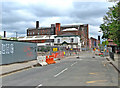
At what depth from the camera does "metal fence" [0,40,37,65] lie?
818 inches

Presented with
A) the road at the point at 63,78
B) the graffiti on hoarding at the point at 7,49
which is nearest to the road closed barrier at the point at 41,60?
the graffiti on hoarding at the point at 7,49

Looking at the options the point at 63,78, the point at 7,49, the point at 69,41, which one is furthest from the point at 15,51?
the point at 69,41

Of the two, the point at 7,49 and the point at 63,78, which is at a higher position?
the point at 7,49

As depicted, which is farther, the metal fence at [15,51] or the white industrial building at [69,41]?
the white industrial building at [69,41]

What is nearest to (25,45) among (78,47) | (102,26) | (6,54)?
(6,54)

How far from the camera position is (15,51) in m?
23.4

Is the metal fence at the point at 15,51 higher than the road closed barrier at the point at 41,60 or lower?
higher

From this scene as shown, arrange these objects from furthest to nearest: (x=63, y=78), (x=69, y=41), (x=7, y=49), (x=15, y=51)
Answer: (x=69, y=41), (x=15, y=51), (x=7, y=49), (x=63, y=78)

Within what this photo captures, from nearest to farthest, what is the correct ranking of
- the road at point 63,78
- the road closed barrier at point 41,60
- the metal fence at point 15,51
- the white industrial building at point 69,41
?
1. the road at point 63,78
2. the metal fence at point 15,51
3. the road closed barrier at point 41,60
4. the white industrial building at point 69,41

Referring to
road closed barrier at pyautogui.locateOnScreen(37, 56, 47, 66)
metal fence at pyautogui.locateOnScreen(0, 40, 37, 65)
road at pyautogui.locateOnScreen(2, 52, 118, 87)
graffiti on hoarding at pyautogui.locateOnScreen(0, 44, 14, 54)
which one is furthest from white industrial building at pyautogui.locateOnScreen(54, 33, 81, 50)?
road at pyautogui.locateOnScreen(2, 52, 118, 87)

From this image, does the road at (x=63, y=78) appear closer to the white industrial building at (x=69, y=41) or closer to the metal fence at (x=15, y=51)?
the metal fence at (x=15, y=51)

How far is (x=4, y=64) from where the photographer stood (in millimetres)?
20719

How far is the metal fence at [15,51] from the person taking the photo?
20.8 m

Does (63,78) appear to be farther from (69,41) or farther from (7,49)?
(69,41)
